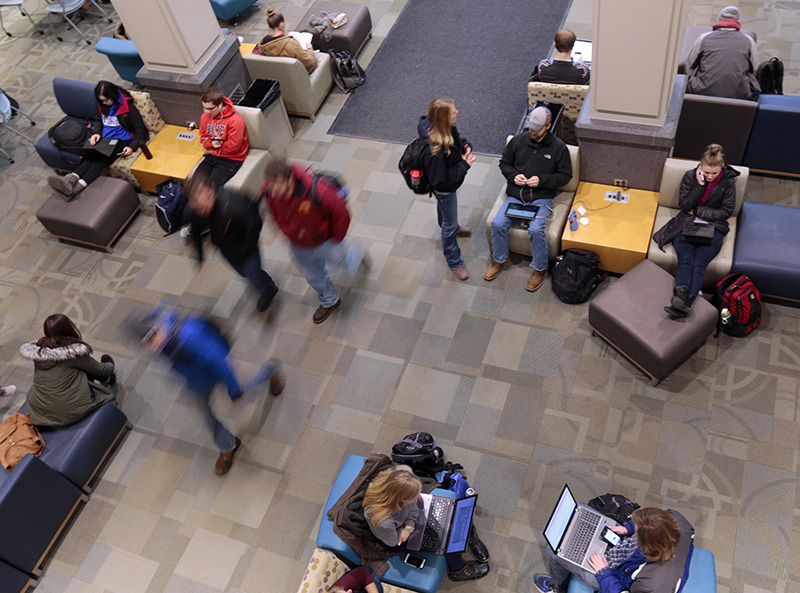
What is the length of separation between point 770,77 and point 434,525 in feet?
17.9

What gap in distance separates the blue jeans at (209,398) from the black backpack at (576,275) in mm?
2586

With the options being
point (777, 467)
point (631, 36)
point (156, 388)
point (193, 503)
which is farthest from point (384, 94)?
point (777, 467)

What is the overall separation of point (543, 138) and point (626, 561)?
335 centimetres

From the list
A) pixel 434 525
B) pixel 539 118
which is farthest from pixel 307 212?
pixel 434 525

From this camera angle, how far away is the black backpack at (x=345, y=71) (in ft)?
27.0

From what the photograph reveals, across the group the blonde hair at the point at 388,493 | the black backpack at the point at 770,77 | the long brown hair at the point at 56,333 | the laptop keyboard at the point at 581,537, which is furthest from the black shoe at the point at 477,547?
the black backpack at the point at 770,77

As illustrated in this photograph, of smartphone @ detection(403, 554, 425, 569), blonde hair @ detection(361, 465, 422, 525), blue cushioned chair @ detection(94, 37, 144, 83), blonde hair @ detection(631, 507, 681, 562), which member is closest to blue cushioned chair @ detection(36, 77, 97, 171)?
blue cushioned chair @ detection(94, 37, 144, 83)

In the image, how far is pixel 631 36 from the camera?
499 cm

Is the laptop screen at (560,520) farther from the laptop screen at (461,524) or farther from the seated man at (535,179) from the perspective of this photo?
the seated man at (535,179)

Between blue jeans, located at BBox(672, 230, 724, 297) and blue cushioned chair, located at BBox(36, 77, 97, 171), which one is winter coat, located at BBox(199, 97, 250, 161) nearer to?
blue cushioned chair, located at BBox(36, 77, 97, 171)

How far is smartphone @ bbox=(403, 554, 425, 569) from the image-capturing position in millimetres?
4227

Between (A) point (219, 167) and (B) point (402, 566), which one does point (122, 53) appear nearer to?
(A) point (219, 167)

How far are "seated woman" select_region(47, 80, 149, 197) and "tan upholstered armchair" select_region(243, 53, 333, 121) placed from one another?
1425 mm

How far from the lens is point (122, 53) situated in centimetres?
825
